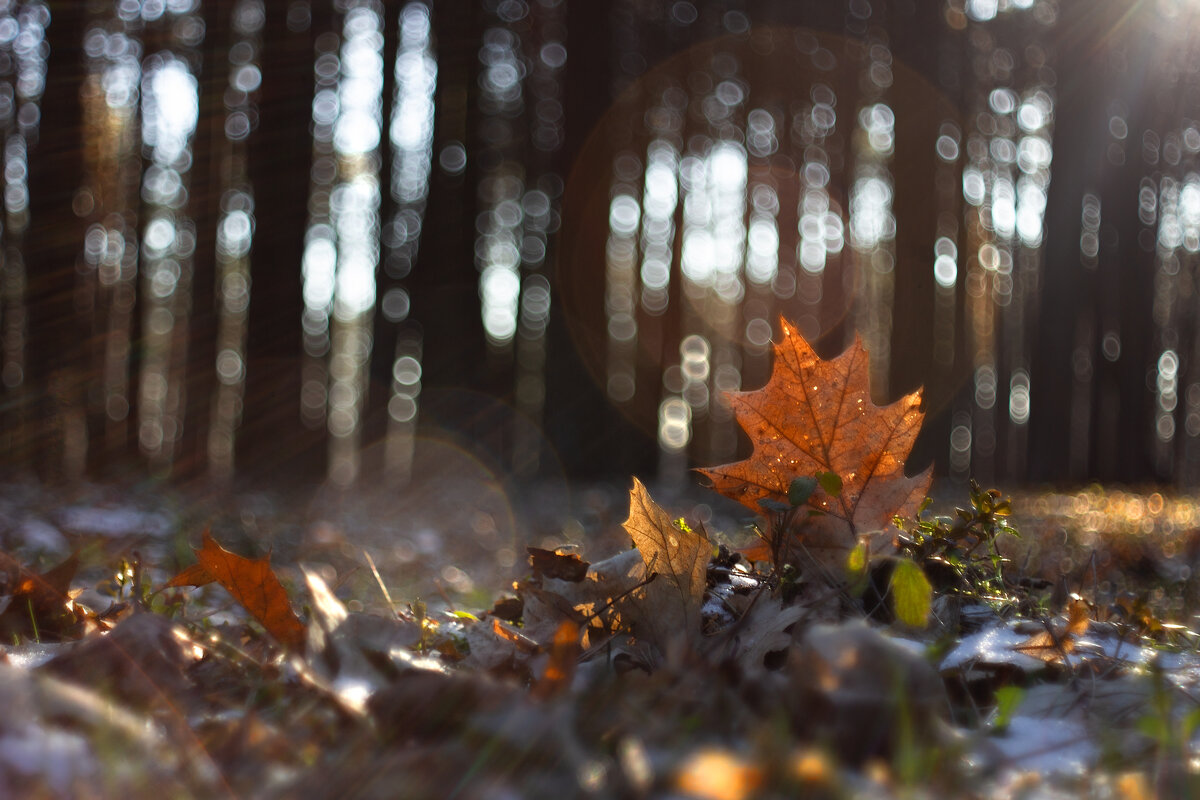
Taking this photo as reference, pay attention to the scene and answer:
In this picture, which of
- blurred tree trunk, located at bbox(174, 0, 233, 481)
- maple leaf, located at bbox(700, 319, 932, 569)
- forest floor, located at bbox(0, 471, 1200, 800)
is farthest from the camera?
blurred tree trunk, located at bbox(174, 0, 233, 481)

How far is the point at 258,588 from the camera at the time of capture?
1.41 metres

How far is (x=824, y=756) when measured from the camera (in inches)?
29.9

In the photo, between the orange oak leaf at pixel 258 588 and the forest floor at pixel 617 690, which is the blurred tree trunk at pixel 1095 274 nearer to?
the forest floor at pixel 617 690

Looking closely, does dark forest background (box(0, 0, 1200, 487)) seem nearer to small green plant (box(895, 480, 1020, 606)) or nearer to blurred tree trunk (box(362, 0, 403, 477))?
blurred tree trunk (box(362, 0, 403, 477))

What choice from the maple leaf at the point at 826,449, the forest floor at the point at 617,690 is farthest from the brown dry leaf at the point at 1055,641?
the maple leaf at the point at 826,449

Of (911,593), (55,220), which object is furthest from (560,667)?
(55,220)

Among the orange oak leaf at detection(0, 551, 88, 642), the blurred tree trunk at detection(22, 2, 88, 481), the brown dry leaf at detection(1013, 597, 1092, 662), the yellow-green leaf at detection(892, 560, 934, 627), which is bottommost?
the orange oak leaf at detection(0, 551, 88, 642)

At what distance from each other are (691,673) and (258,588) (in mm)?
764

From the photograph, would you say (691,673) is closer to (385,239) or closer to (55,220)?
(55,220)

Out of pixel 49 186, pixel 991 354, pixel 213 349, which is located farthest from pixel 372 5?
pixel 991 354

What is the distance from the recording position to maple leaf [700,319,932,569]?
1515mm

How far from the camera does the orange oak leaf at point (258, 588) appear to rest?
136cm

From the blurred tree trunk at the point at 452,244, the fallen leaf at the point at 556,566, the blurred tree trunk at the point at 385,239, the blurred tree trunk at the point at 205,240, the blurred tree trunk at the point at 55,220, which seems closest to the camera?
the fallen leaf at the point at 556,566

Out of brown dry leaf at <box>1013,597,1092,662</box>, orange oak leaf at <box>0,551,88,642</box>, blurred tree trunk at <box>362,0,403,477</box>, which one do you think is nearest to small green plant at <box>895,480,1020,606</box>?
brown dry leaf at <box>1013,597,1092,662</box>
